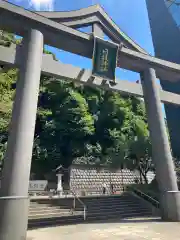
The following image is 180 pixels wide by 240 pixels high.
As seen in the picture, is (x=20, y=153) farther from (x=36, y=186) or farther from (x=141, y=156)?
(x=141, y=156)

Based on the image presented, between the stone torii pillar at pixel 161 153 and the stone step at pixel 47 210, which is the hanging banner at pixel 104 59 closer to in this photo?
the stone torii pillar at pixel 161 153

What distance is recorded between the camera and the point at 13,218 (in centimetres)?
630

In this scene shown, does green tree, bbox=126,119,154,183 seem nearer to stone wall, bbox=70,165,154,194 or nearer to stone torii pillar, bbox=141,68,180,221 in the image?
stone wall, bbox=70,165,154,194

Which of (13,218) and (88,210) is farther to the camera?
(88,210)

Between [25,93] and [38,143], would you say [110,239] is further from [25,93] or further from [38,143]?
[38,143]

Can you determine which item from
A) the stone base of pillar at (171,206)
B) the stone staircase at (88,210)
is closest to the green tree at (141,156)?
the stone staircase at (88,210)

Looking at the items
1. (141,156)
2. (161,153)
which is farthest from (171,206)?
(141,156)

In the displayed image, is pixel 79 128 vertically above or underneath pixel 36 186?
above

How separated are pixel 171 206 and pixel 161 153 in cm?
224

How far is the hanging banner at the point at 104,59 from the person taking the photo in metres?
10.5

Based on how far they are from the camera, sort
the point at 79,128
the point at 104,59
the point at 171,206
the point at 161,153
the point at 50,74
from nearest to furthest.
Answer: the point at 171,206 < the point at 50,74 < the point at 161,153 < the point at 104,59 < the point at 79,128

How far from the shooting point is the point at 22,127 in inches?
287

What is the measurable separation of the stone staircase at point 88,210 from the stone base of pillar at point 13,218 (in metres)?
2.25

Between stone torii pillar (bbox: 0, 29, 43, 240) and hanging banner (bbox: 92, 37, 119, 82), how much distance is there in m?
2.92
